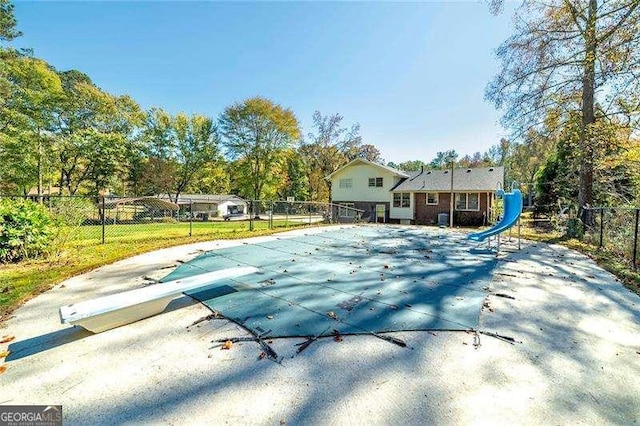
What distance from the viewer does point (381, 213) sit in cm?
2470

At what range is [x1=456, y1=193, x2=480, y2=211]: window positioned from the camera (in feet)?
67.5

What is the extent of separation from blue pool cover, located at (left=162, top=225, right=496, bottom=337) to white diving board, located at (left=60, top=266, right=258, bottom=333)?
0.59 m

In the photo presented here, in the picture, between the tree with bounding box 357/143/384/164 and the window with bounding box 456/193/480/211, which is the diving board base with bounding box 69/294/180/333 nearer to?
the window with bounding box 456/193/480/211

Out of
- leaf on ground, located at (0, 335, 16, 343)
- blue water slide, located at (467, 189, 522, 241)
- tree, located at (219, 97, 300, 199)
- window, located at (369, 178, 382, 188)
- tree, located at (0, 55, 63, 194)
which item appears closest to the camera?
leaf on ground, located at (0, 335, 16, 343)

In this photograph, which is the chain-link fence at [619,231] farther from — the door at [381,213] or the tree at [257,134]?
the tree at [257,134]

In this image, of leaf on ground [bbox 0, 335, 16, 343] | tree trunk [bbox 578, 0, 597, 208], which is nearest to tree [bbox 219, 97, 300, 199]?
tree trunk [bbox 578, 0, 597, 208]

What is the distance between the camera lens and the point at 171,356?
2.81 meters

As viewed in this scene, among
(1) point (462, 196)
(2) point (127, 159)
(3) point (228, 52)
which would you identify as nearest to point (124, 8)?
(3) point (228, 52)

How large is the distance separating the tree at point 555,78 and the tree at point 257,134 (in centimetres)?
2343

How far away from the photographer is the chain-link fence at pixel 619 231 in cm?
631

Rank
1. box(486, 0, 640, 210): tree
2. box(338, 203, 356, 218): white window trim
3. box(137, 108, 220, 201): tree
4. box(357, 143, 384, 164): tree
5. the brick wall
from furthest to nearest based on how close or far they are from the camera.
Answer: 1. box(357, 143, 384, 164): tree
2. box(137, 108, 220, 201): tree
3. box(338, 203, 356, 218): white window trim
4. the brick wall
5. box(486, 0, 640, 210): tree

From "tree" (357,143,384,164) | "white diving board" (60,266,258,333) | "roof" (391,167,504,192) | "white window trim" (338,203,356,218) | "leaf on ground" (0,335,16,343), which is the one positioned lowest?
"leaf on ground" (0,335,16,343)

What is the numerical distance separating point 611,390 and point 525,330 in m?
1.07

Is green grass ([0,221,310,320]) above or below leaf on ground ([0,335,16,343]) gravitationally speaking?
above
